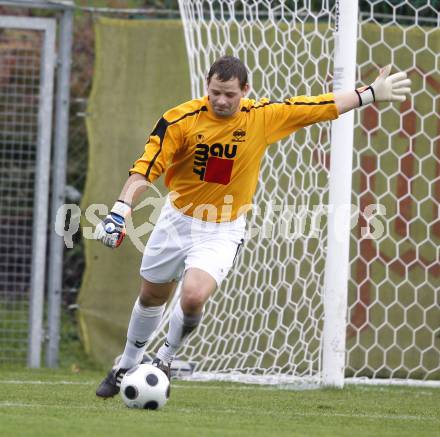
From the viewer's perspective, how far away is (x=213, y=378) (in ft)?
26.5

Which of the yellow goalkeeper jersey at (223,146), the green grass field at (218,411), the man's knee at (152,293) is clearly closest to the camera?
the green grass field at (218,411)

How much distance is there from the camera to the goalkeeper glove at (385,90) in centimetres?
611

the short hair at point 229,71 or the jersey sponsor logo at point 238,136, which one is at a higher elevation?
the short hair at point 229,71

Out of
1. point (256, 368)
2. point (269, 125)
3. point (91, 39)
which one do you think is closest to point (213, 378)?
point (256, 368)

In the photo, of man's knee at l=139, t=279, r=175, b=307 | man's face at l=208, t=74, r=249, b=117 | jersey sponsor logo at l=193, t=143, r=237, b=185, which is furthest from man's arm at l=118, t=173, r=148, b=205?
man's knee at l=139, t=279, r=175, b=307

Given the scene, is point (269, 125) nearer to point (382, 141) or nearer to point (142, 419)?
point (142, 419)

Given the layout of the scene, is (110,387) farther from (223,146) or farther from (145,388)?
(223,146)

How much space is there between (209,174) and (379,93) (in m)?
1.02

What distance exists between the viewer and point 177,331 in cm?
598

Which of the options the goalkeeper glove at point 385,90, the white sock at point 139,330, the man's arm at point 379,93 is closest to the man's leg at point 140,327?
the white sock at point 139,330

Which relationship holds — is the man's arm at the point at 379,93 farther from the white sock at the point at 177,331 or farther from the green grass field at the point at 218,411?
the green grass field at the point at 218,411

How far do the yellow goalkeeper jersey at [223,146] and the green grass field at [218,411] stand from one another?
3.71 feet

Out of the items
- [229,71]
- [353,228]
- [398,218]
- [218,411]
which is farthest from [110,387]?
[398,218]

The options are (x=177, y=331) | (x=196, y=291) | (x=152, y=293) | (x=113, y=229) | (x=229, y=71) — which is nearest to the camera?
(x=113, y=229)
